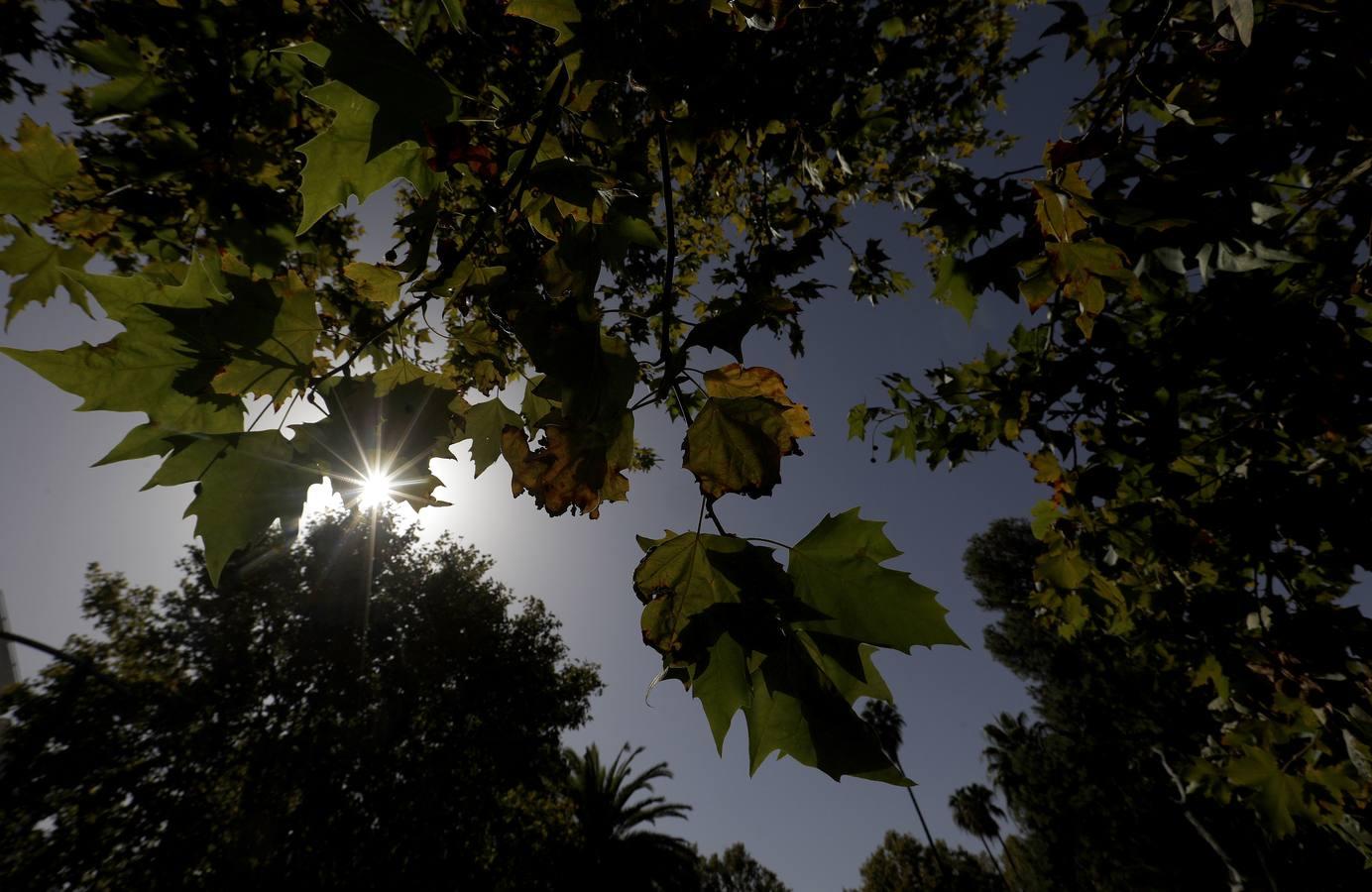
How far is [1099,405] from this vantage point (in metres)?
2.78

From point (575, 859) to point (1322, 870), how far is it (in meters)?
19.2

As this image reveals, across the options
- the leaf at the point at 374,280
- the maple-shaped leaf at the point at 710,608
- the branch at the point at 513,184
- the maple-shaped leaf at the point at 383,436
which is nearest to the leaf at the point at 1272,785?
the maple-shaped leaf at the point at 710,608

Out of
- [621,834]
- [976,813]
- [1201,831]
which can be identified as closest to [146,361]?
[1201,831]

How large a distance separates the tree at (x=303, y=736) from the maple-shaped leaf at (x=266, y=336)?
1310 cm

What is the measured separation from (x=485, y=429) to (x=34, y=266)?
1.83 metres

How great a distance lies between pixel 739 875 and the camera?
4262 cm

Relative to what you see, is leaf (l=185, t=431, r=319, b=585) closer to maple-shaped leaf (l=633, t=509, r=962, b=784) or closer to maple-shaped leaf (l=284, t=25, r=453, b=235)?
maple-shaped leaf (l=284, t=25, r=453, b=235)

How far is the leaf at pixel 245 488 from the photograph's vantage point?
1011mm

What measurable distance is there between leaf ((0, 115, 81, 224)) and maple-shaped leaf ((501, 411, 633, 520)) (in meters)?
1.76

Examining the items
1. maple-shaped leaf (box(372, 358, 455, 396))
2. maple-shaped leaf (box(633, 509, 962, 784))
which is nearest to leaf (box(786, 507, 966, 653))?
maple-shaped leaf (box(633, 509, 962, 784))

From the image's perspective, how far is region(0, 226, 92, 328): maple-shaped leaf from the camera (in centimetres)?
183

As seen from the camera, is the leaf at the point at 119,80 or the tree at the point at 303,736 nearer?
the leaf at the point at 119,80

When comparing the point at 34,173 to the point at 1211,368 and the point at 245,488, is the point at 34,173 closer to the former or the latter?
the point at 245,488

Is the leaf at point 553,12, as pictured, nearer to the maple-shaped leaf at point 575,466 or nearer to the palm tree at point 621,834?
the maple-shaped leaf at point 575,466
